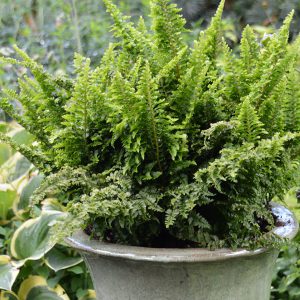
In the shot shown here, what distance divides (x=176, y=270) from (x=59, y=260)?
1189 mm

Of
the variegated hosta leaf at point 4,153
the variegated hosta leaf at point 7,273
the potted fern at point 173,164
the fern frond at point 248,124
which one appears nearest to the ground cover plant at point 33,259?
the variegated hosta leaf at point 7,273

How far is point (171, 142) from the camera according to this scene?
4.57 feet

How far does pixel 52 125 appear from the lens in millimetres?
1561

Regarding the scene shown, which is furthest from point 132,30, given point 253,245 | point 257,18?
point 257,18

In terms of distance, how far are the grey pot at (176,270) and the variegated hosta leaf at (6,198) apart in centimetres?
120

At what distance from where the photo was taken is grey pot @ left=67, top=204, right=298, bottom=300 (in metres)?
1.33

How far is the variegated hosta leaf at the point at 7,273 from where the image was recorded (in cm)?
226

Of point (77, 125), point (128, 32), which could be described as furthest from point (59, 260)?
point (128, 32)

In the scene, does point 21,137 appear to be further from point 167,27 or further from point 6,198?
point 167,27

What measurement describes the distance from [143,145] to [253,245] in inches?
15.9

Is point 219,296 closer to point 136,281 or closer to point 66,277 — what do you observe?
point 136,281

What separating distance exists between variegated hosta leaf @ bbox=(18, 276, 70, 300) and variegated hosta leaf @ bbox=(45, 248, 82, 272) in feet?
0.34

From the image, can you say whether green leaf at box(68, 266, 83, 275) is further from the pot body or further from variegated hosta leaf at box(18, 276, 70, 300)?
the pot body

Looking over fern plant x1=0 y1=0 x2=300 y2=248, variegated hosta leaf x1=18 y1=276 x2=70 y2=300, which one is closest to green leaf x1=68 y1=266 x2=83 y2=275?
variegated hosta leaf x1=18 y1=276 x2=70 y2=300
